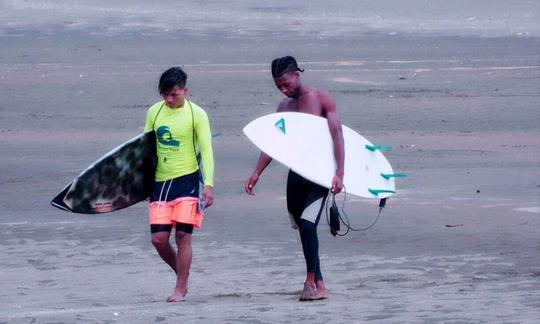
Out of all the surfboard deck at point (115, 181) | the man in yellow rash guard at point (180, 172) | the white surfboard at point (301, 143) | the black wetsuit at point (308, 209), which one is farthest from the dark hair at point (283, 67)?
the surfboard deck at point (115, 181)

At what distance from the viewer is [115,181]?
836 centimetres

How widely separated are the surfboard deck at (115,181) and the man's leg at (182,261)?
1.27ft

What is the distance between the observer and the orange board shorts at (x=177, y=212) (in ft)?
26.8

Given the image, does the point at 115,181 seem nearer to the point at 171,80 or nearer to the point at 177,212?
the point at 177,212

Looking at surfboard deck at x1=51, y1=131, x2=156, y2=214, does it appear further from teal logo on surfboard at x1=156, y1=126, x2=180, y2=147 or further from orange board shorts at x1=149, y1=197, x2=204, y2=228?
orange board shorts at x1=149, y1=197, x2=204, y2=228

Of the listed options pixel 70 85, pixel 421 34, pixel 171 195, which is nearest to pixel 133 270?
pixel 171 195

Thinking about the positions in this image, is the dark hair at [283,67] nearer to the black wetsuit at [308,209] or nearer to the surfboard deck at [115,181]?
the black wetsuit at [308,209]

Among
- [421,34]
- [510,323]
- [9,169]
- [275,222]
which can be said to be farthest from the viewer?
[421,34]

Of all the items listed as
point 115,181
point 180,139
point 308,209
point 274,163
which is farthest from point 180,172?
point 274,163

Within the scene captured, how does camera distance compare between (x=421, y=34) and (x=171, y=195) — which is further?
(x=421, y=34)

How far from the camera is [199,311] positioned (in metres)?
7.86

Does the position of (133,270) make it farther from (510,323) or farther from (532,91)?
(532,91)

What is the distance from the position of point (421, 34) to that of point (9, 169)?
16.2 meters

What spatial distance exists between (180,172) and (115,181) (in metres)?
0.46
